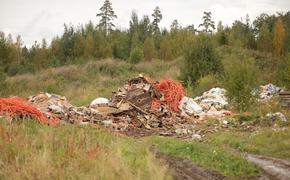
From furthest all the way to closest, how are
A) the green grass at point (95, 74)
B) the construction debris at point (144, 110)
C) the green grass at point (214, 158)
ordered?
the green grass at point (95, 74), the construction debris at point (144, 110), the green grass at point (214, 158)

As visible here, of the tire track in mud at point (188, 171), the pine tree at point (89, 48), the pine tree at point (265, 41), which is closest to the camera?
the tire track in mud at point (188, 171)

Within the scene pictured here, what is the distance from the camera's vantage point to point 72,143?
348 inches

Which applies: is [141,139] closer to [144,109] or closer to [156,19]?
[144,109]

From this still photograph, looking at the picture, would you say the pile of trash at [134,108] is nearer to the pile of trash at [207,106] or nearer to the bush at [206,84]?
the pile of trash at [207,106]

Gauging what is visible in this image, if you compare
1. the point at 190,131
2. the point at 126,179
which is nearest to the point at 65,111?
the point at 190,131

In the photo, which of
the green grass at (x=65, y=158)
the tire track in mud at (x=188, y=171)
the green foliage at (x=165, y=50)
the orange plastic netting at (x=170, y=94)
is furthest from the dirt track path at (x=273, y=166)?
the green foliage at (x=165, y=50)

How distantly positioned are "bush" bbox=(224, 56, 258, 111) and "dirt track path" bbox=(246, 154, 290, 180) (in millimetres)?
8661

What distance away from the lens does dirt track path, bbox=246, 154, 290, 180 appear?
33.0 ft

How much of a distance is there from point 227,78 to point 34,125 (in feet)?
42.6

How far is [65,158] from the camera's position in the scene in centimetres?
789

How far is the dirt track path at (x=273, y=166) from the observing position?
10.1m

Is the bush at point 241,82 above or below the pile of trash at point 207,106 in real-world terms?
above

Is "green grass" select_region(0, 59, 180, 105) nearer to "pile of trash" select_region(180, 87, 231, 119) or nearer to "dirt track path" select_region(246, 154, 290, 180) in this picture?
"pile of trash" select_region(180, 87, 231, 119)

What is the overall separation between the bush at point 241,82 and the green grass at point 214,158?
8.52 m
